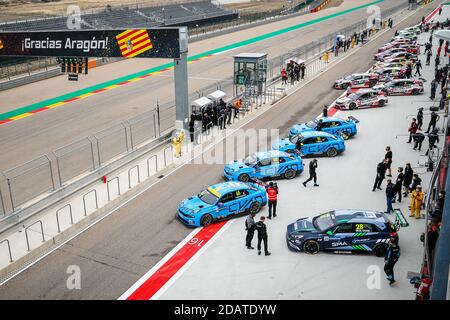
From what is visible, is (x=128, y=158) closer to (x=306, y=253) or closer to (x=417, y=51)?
(x=306, y=253)

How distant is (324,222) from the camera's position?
49.7 ft

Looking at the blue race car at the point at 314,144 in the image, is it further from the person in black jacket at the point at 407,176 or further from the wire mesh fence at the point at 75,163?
the wire mesh fence at the point at 75,163

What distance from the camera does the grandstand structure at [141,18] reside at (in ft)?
182

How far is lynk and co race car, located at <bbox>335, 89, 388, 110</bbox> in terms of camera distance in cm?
3158

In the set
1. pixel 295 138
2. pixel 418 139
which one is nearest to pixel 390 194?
pixel 295 138

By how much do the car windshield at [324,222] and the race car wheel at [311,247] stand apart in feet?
1.55

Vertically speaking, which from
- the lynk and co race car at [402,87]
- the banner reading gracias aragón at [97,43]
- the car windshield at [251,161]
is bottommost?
the car windshield at [251,161]

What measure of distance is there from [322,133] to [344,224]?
9227mm

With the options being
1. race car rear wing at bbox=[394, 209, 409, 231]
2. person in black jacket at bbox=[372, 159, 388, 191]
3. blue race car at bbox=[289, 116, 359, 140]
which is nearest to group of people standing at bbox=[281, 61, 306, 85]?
blue race car at bbox=[289, 116, 359, 140]

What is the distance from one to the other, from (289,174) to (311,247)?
20.9 ft

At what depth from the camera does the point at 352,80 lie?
36.9 m

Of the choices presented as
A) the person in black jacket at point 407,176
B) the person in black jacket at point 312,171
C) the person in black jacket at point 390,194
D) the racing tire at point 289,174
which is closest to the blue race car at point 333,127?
the racing tire at point 289,174

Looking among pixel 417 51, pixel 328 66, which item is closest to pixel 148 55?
pixel 328 66

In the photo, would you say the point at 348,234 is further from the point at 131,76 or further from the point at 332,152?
the point at 131,76
